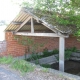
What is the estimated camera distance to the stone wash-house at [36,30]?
9289 mm

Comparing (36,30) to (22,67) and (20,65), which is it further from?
(22,67)

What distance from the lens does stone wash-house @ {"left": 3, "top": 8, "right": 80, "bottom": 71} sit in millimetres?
9289

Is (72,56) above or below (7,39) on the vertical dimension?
below

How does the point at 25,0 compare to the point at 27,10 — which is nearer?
the point at 25,0

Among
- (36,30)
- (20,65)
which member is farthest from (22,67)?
(36,30)

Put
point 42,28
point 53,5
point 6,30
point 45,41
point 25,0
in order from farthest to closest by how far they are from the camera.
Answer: point 45,41, point 42,28, point 6,30, point 25,0, point 53,5

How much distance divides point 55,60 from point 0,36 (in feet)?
17.0

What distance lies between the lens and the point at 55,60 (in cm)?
1307

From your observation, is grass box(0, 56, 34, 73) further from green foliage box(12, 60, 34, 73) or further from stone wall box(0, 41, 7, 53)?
stone wall box(0, 41, 7, 53)

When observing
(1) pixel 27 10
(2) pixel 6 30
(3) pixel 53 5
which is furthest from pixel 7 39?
(3) pixel 53 5

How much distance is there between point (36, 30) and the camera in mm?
14141

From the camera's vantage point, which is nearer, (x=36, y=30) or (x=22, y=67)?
(x=22, y=67)

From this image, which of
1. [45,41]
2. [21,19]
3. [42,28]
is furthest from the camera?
[45,41]

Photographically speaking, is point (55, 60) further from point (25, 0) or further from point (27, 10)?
point (25, 0)
